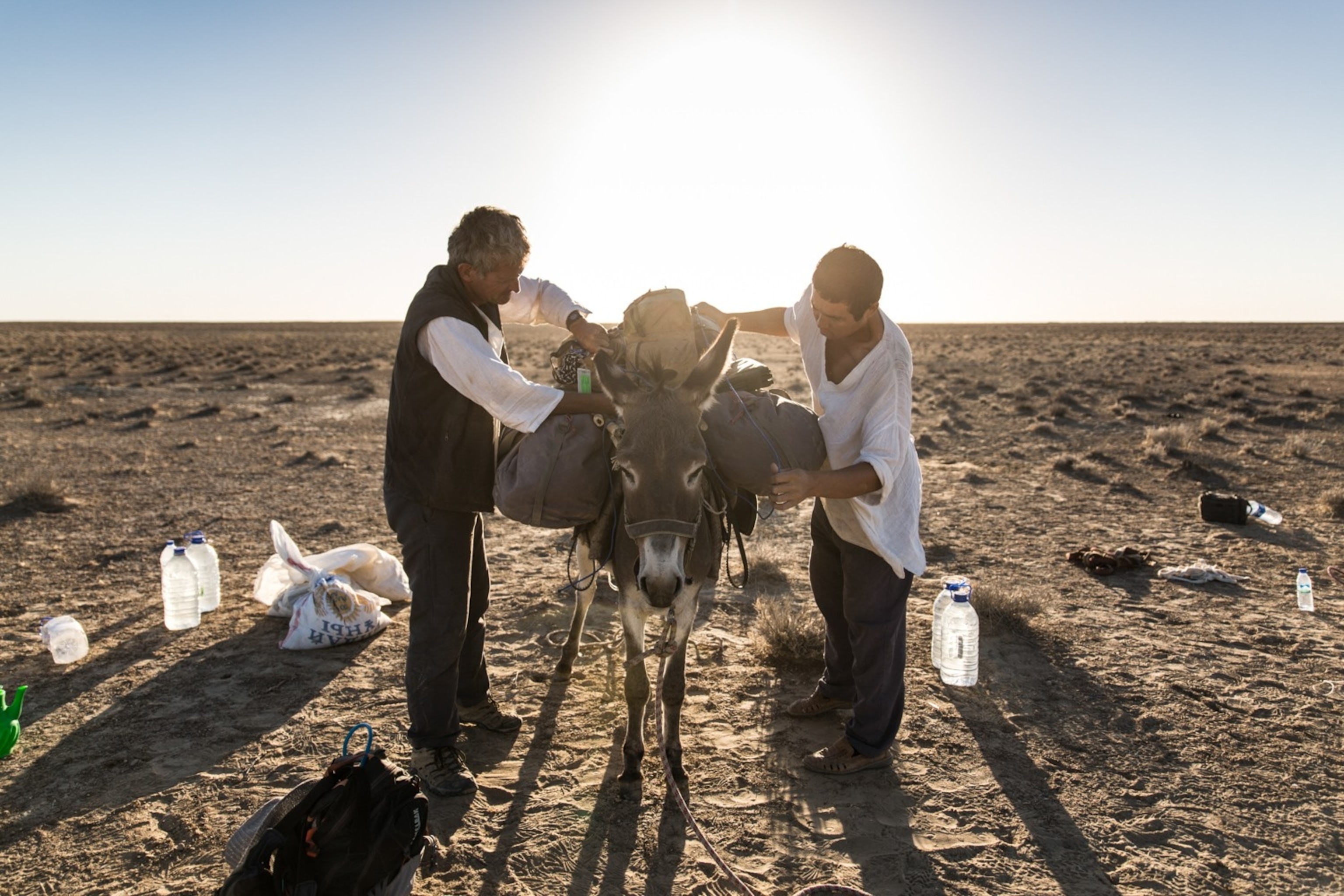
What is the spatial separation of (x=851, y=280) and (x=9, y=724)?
520 centimetres

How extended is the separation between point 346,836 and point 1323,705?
5.66 metres

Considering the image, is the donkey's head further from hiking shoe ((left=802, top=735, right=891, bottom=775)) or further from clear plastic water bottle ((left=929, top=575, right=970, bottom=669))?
clear plastic water bottle ((left=929, top=575, right=970, bottom=669))

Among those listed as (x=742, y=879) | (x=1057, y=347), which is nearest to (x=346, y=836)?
(x=742, y=879)

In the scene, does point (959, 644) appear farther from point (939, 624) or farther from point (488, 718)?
point (488, 718)

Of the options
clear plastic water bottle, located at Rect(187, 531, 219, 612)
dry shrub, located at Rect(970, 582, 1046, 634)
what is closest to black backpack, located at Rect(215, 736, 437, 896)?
clear plastic water bottle, located at Rect(187, 531, 219, 612)

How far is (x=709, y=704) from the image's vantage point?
199 inches

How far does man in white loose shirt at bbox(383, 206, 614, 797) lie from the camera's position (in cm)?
→ 355

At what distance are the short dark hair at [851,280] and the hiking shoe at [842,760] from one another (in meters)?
2.38

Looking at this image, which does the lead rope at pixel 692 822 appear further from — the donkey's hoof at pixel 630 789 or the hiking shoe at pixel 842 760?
the hiking shoe at pixel 842 760

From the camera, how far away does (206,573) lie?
6.43 meters

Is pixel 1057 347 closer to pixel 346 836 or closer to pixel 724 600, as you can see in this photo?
pixel 724 600

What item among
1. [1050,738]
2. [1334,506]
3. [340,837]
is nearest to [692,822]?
[340,837]

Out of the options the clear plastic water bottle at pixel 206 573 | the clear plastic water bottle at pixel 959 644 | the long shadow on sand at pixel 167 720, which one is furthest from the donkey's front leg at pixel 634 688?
the clear plastic water bottle at pixel 206 573

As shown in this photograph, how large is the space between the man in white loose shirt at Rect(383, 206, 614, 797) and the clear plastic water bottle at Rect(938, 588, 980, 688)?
3.12 m
